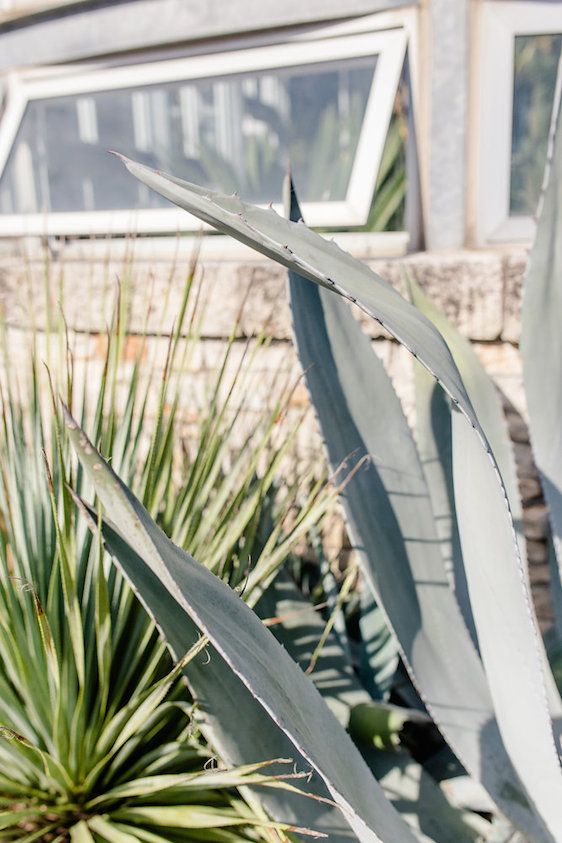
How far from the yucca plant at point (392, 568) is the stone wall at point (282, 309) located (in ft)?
1.16

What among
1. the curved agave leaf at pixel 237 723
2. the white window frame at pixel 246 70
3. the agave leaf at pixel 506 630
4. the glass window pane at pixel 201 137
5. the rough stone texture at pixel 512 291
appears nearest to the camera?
the curved agave leaf at pixel 237 723

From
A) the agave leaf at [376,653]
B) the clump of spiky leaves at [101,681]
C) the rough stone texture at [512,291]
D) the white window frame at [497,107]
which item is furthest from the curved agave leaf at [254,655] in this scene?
the white window frame at [497,107]

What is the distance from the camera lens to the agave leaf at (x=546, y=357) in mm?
1221

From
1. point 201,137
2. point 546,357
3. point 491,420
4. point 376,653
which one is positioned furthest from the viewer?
point 201,137

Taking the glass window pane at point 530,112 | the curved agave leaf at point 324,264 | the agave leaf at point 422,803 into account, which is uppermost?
the glass window pane at point 530,112

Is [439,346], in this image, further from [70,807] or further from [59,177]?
[59,177]

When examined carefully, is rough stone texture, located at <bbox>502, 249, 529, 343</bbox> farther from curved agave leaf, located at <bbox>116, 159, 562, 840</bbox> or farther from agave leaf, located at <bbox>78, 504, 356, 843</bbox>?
agave leaf, located at <bbox>78, 504, 356, 843</bbox>

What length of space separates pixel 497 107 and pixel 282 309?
2.75 ft

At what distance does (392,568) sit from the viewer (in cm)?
116

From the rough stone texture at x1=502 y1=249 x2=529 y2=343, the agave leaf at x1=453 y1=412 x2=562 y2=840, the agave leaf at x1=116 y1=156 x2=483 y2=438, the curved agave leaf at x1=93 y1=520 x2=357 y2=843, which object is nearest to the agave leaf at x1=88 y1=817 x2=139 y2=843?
the curved agave leaf at x1=93 y1=520 x2=357 y2=843

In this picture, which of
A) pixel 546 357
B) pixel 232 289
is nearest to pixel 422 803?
pixel 546 357

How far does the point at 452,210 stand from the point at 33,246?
154cm

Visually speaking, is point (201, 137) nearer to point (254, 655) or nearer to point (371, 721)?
point (371, 721)

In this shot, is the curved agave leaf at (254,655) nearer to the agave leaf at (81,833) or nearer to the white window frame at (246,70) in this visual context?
the agave leaf at (81,833)
